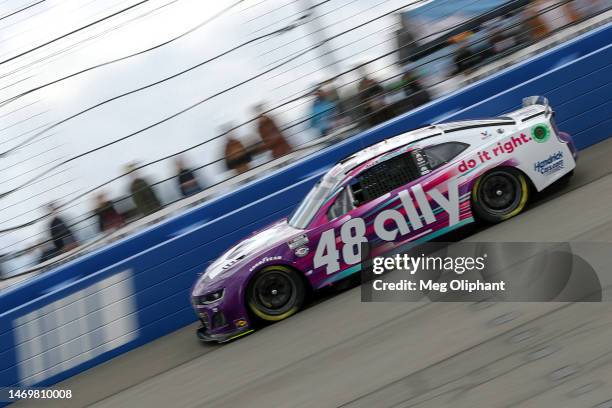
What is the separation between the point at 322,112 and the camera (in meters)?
10.5

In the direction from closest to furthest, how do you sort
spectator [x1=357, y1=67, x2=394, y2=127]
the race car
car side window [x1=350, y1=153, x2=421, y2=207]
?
the race car < car side window [x1=350, y1=153, x2=421, y2=207] < spectator [x1=357, y1=67, x2=394, y2=127]

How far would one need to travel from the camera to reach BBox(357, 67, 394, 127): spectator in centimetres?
1046

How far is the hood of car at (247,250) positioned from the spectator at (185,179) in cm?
190

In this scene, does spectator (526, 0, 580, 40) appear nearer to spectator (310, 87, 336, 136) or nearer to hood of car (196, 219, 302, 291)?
spectator (310, 87, 336, 136)

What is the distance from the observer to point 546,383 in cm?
485

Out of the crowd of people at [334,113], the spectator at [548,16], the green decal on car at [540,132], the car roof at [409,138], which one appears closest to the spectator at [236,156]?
the crowd of people at [334,113]

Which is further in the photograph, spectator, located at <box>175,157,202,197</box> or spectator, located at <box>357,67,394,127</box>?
spectator, located at <box>357,67,394,127</box>

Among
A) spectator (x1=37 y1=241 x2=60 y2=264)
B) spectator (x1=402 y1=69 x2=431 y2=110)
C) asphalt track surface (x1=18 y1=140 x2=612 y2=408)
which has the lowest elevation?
asphalt track surface (x1=18 y1=140 x2=612 y2=408)

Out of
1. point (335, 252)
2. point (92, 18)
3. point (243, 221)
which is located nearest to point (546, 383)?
point (335, 252)

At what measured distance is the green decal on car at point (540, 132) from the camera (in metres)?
8.38

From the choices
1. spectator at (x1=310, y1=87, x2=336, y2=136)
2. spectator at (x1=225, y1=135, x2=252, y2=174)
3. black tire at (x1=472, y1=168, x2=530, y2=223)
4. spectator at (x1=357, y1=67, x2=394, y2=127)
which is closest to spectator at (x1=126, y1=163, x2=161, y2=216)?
spectator at (x1=225, y1=135, x2=252, y2=174)

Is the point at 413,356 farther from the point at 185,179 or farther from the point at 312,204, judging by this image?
the point at 185,179
